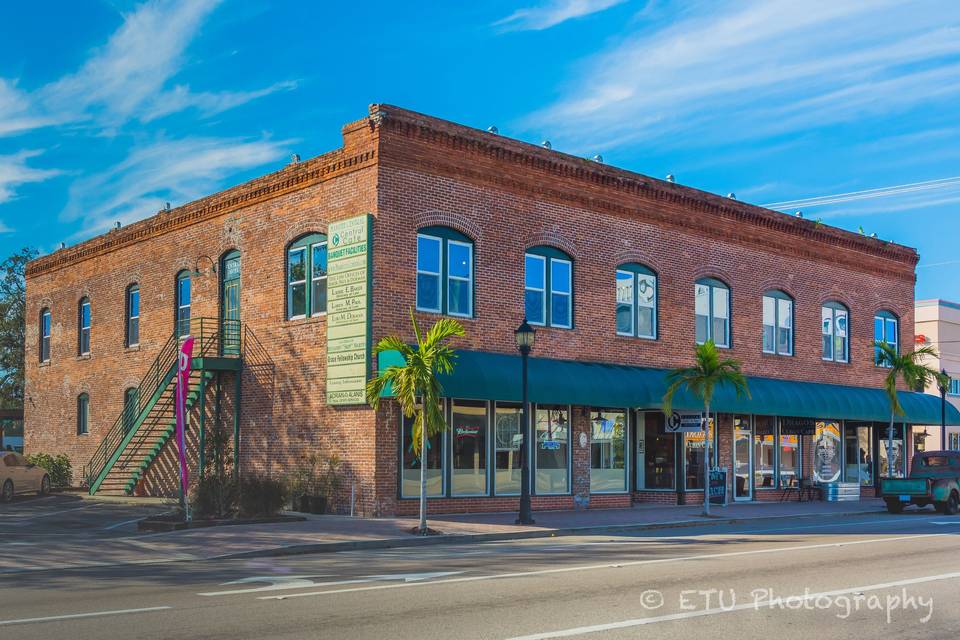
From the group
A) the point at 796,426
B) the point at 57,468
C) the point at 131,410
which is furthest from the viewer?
the point at 57,468

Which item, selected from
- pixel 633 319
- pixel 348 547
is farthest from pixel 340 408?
pixel 633 319

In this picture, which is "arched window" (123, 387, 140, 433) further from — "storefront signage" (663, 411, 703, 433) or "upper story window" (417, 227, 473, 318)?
"storefront signage" (663, 411, 703, 433)

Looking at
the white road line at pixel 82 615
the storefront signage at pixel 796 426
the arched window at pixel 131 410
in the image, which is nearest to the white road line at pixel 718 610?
the white road line at pixel 82 615

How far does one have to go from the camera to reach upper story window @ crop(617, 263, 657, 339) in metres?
27.7

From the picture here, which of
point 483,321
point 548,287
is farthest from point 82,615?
point 548,287

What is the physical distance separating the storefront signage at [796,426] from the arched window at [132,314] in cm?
2090

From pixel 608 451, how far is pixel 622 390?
1.99m

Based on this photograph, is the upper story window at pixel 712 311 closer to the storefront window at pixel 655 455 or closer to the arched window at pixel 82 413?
the storefront window at pixel 655 455

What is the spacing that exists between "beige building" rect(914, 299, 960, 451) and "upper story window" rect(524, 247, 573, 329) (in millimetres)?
39900

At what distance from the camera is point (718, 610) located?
32.0 ft

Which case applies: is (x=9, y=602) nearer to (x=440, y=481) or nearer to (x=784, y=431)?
(x=440, y=481)

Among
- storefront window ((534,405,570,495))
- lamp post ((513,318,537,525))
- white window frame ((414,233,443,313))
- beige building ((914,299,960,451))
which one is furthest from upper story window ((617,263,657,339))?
beige building ((914,299,960,451))

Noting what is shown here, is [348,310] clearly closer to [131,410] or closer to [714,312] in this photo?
[131,410]

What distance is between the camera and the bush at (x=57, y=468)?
110 feet
